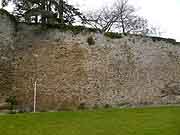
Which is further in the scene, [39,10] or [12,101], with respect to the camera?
[39,10]

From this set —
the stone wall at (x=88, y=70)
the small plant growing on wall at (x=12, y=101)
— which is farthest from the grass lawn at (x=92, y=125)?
the stone wall at (x=88, y=70)

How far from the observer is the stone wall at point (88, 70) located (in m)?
14.2

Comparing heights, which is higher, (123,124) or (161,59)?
(161,59)

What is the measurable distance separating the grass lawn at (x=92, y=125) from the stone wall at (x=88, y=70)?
4106 millimetres

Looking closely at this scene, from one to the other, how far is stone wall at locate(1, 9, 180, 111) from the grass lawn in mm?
4106

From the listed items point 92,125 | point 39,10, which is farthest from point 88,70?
point 92,125

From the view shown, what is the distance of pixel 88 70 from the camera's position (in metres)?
15.4

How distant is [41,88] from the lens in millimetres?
14195

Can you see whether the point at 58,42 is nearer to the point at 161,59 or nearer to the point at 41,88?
the point at 41,88

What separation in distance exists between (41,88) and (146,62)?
Answer: 5.61m

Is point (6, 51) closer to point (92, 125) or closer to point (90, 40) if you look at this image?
point (90, 40)

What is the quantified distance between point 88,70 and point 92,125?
22.3 feet

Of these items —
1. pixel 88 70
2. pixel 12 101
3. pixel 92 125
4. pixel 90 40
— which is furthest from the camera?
pixel 90 40

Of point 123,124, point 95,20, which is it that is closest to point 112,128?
point 123,124
